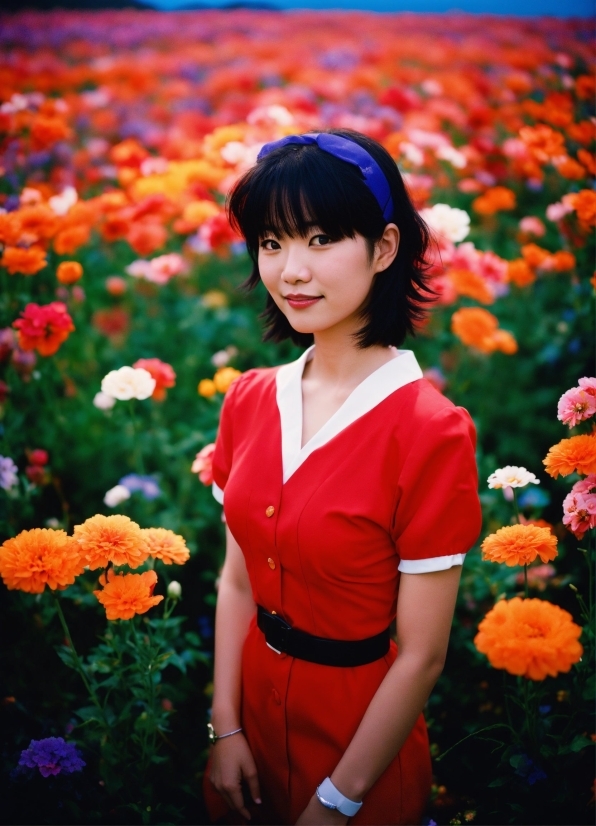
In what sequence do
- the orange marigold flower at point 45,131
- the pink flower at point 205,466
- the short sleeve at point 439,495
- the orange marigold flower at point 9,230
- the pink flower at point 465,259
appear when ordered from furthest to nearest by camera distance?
the orange marigold flower at point 45,131, the pink flower at point 465,259, the orange marigold flower at point 9,230, the pink flower at point 205,466, the short sleeve at point 439,495

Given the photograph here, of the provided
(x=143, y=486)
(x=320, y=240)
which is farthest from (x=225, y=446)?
(x=143, y=486)

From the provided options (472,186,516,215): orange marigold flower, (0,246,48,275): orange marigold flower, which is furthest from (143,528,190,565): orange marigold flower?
(472,186,516,215): orange marigold flower

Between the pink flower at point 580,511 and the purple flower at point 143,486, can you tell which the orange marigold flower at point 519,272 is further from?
the purple flower at point 143,486

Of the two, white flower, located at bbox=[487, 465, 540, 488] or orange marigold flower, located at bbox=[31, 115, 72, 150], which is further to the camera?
orange marigold flower, located at bbox=[31, 115, 72, 150]

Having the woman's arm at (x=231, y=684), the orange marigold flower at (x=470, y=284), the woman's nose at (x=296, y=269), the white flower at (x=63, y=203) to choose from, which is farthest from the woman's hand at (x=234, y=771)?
the white flower at (x=63, y=203)

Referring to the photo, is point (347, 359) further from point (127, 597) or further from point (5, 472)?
point (5, 472)

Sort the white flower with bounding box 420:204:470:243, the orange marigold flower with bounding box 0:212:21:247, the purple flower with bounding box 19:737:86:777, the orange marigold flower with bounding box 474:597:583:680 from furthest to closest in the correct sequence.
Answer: the white flower with bounding box 420:204:470:243
the orange marigold flower with bounding box 0:212:21:247
the purple flower with bounding box 19:737:86:777
the orange marigold flower with bounding box 474:597:583:680

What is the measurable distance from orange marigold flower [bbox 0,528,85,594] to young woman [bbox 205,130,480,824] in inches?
10.9

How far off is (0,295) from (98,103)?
60.4 inches

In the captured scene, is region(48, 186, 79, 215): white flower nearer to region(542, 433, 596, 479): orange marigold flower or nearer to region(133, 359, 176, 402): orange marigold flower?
region(133, 359, 176, 402): orange marigold flower

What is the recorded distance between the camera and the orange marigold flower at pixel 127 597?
1009 mm

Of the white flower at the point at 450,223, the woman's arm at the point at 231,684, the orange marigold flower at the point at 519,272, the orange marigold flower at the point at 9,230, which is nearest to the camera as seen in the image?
the woman's arm at the point at 231,684

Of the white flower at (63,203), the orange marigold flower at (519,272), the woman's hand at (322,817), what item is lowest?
the woman's hand at (322,817)

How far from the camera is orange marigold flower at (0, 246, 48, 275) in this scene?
1621 mm
